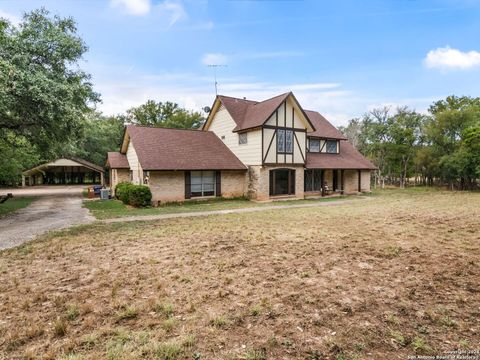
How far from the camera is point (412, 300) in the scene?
4223 mm

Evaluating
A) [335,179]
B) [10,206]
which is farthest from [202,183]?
[335,179]

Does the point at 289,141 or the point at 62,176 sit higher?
the point at 289,141

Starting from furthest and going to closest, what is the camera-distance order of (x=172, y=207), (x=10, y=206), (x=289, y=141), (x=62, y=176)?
(x=62, y=176), (x=289, y=141), (x=10, y=206), (x=172, y=207)

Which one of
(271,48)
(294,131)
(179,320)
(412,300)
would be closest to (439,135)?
(294,131)

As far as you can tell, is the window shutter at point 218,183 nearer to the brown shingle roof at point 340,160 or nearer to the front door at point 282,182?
the front door at point 282,182

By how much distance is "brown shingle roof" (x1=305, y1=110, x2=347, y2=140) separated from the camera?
23.7 m

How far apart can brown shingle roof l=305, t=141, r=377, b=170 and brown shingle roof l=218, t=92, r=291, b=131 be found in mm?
5165

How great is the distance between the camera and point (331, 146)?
81.0ft

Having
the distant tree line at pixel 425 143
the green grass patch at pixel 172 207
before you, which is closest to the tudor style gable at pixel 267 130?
the green grass patch at pixel 172 207

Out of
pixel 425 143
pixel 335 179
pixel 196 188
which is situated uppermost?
pixel 425 143

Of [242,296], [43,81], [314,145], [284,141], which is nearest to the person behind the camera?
[242,296]

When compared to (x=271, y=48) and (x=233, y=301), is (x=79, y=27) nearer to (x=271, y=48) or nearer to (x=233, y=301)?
(x=271, y=48)

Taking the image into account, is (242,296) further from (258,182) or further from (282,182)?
(282,182)

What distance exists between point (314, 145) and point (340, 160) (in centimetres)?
265
